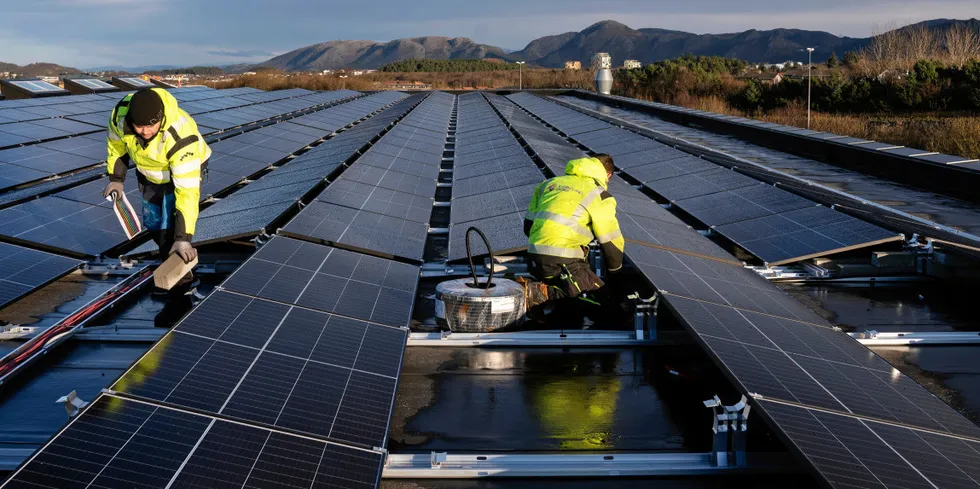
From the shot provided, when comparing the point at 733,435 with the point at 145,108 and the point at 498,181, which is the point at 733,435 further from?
the point at 498,181

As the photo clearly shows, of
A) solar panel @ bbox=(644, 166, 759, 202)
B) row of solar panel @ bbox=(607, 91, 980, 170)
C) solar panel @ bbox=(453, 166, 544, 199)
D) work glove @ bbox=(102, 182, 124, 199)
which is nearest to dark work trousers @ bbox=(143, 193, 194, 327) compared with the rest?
work glove @ bbox=(102, 182, 124, 199)

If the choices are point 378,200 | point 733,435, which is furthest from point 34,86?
point 733,435

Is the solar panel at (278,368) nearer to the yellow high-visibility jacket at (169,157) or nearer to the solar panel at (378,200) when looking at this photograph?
the yellow high-visibility jacket at (169,157)

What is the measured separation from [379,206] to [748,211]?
5591 mm

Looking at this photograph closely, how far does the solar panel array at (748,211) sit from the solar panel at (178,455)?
745 cm

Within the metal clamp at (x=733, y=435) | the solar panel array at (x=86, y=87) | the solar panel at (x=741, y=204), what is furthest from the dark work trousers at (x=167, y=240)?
the solar panel array at (x=86, y=87)

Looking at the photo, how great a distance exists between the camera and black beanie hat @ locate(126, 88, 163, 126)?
7488mm

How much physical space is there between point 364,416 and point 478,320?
280cm

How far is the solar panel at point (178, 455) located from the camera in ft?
13.8

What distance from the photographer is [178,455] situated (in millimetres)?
4504

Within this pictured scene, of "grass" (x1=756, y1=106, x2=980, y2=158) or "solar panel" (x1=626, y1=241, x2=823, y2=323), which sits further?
"grass" (x1=756, y1=106, x2=980, y2=158)

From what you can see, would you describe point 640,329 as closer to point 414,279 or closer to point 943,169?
point 414,279

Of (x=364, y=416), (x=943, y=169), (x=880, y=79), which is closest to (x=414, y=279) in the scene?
(x=364, y=416)

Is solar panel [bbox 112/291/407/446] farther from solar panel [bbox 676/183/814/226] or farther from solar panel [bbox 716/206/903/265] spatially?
solar panel [bbox 676/183/814/226]
